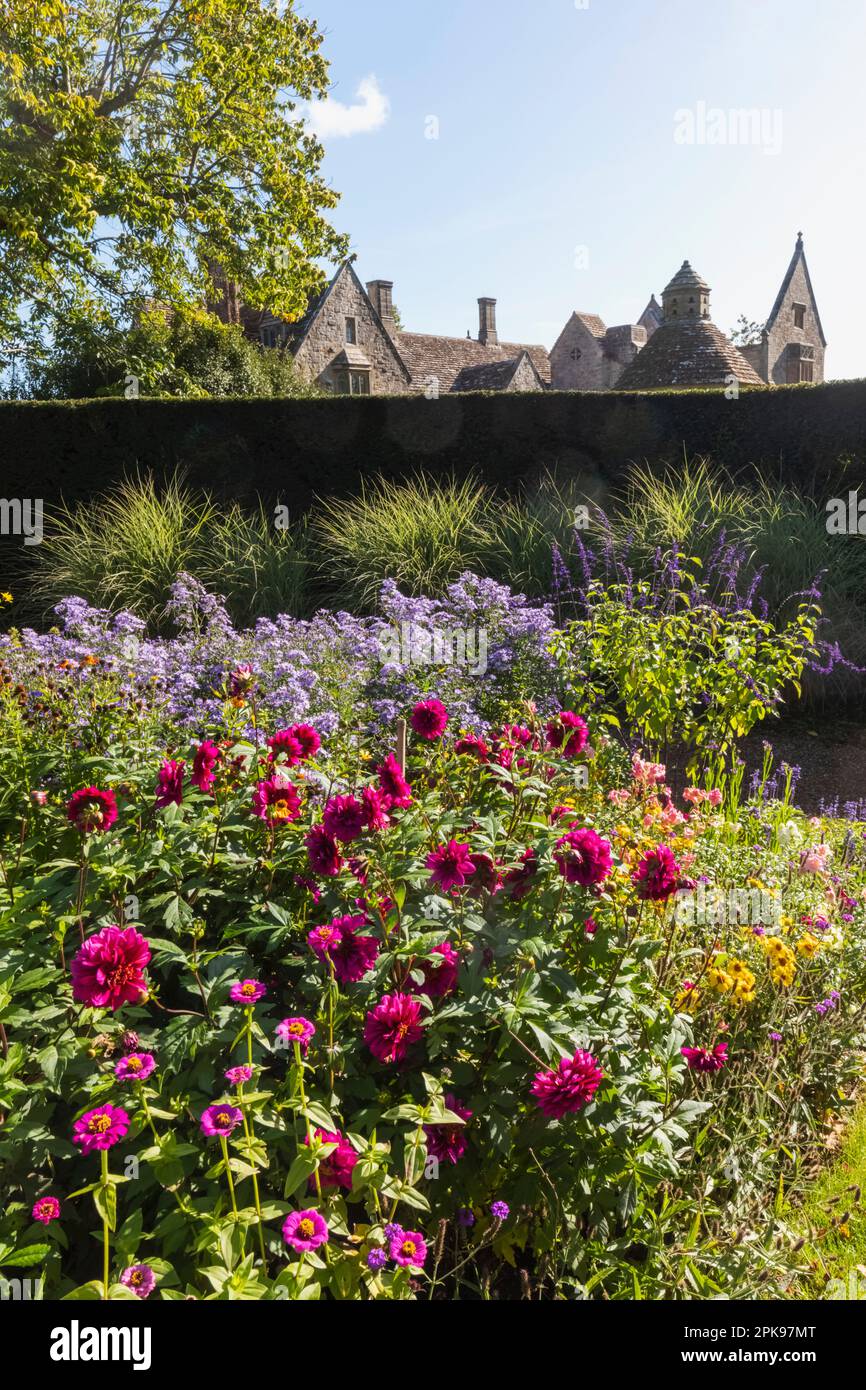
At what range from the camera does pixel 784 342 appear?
36.0 metres

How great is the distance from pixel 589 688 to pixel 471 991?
3.36 meters

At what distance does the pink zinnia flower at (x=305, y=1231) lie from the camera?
151 centimetres

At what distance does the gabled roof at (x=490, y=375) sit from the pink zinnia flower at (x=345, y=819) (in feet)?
102

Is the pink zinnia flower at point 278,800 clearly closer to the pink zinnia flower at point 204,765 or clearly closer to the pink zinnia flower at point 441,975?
the pink zinnia flower at point 204,765

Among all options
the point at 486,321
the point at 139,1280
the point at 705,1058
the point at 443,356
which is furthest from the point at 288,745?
the point at 486,321

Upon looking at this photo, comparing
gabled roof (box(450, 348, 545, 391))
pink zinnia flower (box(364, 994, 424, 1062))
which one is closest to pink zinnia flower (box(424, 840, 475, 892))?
pink zinnia flower (box(364, 994, 424, 1062))

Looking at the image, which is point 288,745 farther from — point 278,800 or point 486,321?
point 486,321

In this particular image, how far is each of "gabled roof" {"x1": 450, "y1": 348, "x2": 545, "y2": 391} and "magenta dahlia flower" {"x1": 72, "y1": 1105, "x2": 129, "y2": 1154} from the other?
3181cm

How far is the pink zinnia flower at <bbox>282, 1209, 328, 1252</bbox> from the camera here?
151cm

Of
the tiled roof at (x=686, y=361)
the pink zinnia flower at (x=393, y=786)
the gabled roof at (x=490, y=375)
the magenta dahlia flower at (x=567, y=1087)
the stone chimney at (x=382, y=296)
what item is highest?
the stone chimney at (x=382, y=296)

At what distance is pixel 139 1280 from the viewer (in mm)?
1526

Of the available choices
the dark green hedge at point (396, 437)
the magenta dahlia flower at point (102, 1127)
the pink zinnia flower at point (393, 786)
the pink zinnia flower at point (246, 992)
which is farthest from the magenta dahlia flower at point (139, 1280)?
the dark green hedge at point (396, 437)

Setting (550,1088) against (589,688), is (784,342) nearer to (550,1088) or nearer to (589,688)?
(589,688)

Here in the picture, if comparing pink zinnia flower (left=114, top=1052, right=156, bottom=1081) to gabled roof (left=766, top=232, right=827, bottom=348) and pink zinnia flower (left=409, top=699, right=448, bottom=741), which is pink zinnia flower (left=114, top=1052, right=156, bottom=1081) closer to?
pink zinnia flower (left=409, top=699, right=448, bottom=741)
